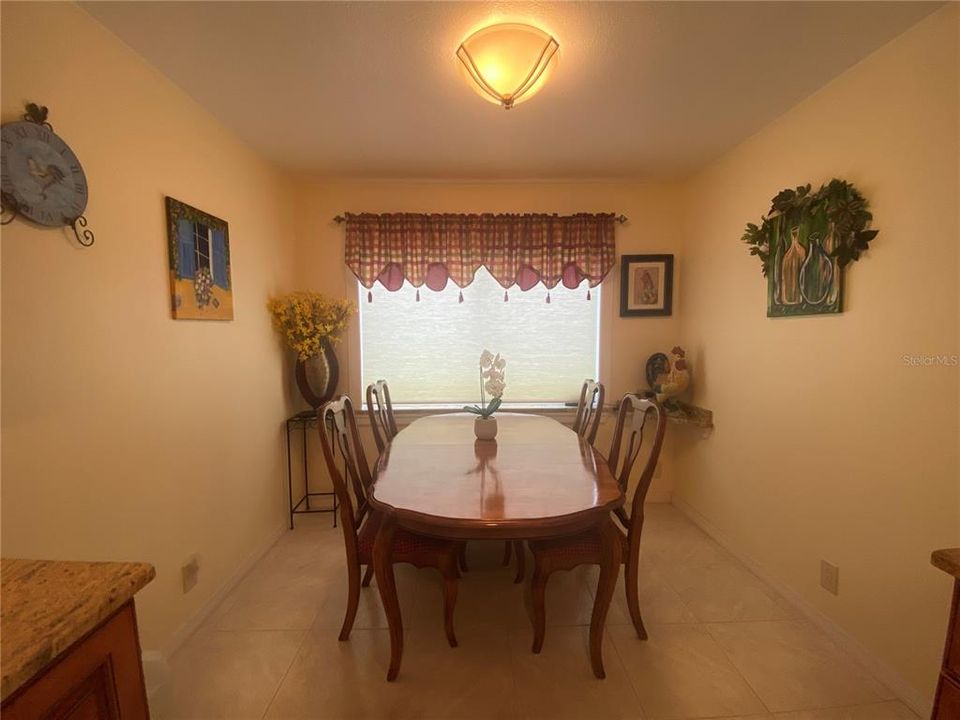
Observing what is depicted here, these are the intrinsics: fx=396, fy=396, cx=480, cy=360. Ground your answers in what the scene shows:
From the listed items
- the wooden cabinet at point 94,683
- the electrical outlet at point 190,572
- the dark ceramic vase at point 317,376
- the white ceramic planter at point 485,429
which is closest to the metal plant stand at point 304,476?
the dark ceramic vase at point 317,376

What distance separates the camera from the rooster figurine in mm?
2656

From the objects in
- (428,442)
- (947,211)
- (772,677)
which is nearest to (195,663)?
(428,442)

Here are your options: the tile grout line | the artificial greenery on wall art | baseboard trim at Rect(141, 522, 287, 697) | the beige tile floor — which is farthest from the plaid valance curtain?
the tile grout line

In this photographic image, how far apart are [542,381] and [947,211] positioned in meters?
2.16

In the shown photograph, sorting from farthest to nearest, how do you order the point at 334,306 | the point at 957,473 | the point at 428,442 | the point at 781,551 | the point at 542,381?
the point at 542,381
the point at 334,306
the point at 428,442
the point at 781,551
the point at 957,473

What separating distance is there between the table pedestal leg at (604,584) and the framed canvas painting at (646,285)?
1911mm

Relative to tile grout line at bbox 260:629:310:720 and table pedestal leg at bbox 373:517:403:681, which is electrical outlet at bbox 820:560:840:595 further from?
tile grout line at bbox 260:629:310:720

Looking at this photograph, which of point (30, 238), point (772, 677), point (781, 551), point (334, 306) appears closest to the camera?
point (30, 238)

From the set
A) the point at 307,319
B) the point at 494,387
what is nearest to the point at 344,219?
the point at 307,319

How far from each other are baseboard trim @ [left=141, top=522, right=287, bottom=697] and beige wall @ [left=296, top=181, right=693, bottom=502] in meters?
1.11

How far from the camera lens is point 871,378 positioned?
1531 mm

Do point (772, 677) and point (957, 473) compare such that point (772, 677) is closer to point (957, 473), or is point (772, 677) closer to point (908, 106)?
point (957, 473)

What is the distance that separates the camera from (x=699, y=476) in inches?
107

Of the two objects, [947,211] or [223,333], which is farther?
[223,333]
